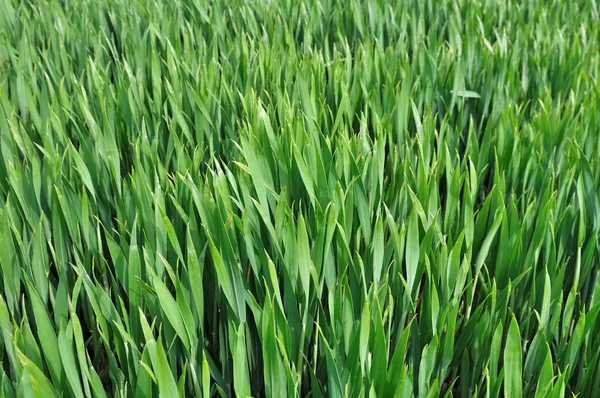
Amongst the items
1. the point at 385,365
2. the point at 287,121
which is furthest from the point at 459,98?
the point at 385,365

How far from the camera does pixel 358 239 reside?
92cm

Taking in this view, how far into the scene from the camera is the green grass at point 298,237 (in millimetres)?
708

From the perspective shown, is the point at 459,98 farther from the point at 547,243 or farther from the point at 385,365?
the point at 385,365

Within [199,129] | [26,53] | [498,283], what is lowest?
[498,283]

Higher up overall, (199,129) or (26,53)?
(26,53)

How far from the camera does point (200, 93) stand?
128 cm

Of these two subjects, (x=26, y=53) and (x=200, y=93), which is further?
(x=26, y=53)

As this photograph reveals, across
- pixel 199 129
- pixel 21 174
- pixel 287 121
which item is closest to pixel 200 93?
pixel 199 129

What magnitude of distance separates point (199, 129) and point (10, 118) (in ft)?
1.13

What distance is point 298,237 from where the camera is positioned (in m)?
0.78

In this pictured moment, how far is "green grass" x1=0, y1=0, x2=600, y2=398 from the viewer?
71 centimetres

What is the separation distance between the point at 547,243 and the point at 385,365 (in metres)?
0.36

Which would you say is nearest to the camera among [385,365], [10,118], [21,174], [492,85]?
[385,365]

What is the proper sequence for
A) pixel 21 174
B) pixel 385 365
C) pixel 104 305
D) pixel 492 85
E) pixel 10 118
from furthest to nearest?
pixel 492 85 < pixel 10 118 < pixel 21 174 < pixel 104 305 < pixel 385 365
